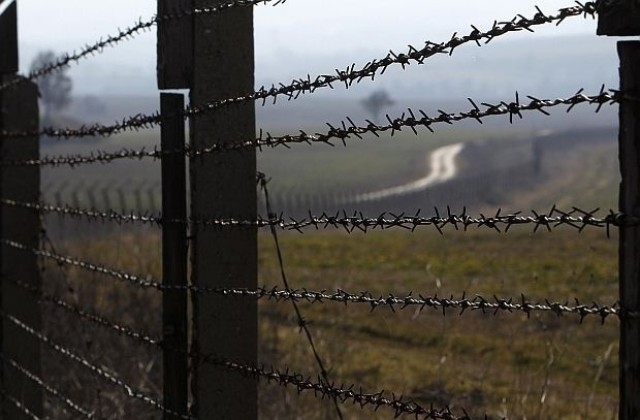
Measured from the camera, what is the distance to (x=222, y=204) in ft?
10.0

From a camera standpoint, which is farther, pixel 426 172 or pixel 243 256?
pixel 426 172

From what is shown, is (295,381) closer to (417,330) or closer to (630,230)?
(630,230)

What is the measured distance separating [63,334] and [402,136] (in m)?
166

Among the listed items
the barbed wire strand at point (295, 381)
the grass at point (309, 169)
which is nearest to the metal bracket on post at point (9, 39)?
the barbed wire strand at point (295, 381)

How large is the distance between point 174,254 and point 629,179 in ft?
5.28

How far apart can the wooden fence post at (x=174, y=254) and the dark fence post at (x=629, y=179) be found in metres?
1.53

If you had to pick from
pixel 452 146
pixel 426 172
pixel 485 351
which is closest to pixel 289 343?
pixel 485 351

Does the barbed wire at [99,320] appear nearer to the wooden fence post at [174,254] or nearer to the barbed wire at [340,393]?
the wooden fence post at [174,254]

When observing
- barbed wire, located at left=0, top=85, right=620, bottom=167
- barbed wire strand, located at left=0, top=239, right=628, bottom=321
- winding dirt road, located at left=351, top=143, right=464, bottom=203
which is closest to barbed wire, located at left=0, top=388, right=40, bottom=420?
barbed wire strand, located at left=0, top=239, right=628, bottom=321

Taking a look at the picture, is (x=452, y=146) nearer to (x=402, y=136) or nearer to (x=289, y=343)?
(x=402, y=136)

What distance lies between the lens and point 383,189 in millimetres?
94500

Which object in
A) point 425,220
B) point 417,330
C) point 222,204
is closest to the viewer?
point 425,220

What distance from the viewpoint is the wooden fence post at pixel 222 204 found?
3.04m

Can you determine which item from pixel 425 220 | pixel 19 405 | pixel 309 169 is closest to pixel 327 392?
pixel 425 220
